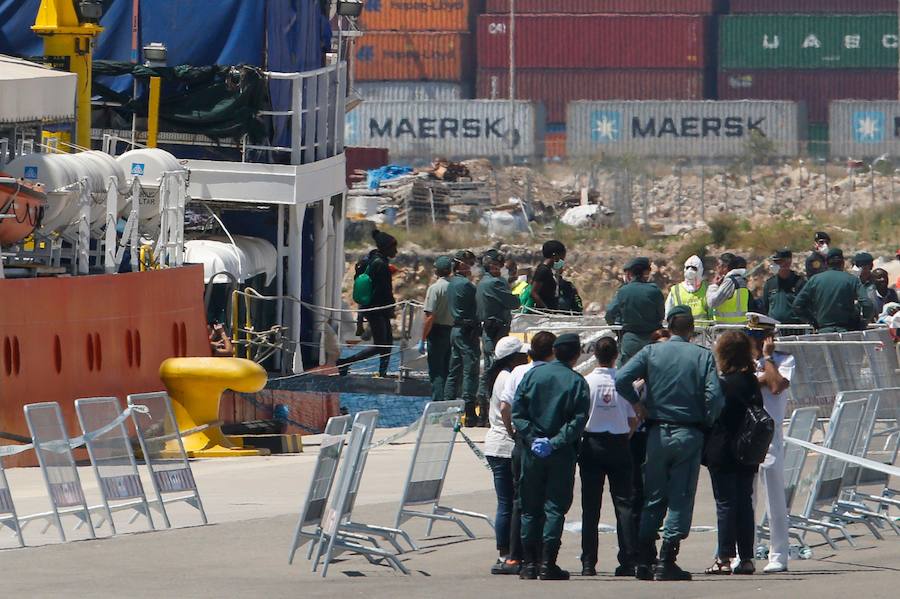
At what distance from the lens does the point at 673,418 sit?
10008 mm

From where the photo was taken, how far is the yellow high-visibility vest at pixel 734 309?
58.0ft

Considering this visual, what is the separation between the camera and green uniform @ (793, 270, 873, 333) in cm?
1753

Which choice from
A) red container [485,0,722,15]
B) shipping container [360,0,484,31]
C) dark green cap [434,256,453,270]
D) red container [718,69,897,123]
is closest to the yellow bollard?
dark green cap [434,256,453,270]

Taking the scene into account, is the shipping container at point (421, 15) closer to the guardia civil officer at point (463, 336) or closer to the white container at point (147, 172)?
the white container at point (147, 172)

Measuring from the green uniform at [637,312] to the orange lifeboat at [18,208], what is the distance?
5026mm


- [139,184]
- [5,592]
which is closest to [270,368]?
[139,184]

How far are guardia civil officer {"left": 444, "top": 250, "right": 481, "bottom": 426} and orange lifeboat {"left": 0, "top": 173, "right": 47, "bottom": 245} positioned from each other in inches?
147

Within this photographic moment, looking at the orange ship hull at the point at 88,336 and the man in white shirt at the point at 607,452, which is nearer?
the man in white shirt at the point at 607,452

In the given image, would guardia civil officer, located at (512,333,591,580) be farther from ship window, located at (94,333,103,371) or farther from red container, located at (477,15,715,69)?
red container, located at (477,15,715,69)

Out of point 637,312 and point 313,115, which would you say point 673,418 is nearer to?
point 637,312

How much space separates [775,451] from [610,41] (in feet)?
266

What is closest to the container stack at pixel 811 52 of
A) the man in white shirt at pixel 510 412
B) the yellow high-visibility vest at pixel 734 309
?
the yellow high-visibility vest at pixel 734 309

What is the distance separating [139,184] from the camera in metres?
18.7

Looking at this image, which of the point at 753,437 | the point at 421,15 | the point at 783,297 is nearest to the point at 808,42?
the point at 421,15
